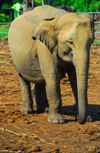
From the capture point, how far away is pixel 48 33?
488 centimetres

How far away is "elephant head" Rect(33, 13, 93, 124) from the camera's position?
4449 millimetres

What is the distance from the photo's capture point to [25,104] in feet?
20.2

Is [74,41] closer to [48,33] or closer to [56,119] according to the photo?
[48,33]

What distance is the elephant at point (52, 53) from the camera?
14.7ft

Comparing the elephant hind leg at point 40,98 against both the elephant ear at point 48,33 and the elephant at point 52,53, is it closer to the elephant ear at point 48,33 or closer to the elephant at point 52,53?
the elephant at point 52,53

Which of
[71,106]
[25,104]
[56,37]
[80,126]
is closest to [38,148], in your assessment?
[80,126]

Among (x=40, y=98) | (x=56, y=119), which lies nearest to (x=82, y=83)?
(x=56, y=119)

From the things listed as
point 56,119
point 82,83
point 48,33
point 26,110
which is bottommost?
point 26,110

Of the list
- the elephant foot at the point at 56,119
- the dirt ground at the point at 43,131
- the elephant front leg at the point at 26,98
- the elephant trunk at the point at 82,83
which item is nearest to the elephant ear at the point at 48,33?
the elephant trunk at the point at 82,83

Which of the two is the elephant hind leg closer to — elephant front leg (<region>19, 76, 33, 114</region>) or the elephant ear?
elephant front leg (<region>19, 76, 33, 114</region>)

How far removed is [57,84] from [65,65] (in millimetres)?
361

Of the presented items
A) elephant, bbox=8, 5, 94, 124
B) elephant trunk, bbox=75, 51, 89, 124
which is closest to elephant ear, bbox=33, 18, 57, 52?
elephant, bbox=8, 5, 94, 124

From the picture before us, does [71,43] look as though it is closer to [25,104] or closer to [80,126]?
[80,126]

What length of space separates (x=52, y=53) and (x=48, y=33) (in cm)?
33
